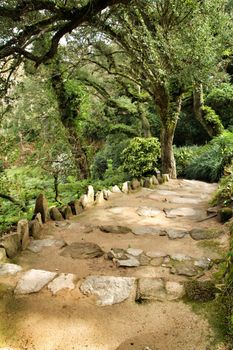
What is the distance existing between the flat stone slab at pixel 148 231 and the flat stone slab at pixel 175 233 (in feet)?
0.26

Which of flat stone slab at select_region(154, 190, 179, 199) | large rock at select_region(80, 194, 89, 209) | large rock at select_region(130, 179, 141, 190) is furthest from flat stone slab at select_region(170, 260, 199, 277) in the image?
large rock at select_region(130, 179, 141, 190)

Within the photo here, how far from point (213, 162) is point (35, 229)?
8.25m

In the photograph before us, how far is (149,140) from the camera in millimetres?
9859

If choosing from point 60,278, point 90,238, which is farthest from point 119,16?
point 60,278

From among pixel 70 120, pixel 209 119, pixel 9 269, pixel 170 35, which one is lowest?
pixel 9 269

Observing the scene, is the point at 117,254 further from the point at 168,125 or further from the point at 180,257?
the point at 168,125

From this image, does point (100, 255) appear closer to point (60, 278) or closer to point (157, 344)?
point (60, 278)

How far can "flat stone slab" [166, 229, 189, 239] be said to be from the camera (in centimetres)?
435

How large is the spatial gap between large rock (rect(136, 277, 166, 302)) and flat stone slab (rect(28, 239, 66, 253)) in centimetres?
146

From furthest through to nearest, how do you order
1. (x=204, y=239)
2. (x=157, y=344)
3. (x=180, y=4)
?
(x=180, y=4)
(x=204, y=239)
(x=157, y=344)

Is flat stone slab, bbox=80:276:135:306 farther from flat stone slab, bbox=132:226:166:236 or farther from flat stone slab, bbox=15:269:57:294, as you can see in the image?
flat stone slab, bbox=132:226:166:236

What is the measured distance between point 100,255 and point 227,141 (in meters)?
8.21

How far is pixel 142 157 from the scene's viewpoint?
31.5ft

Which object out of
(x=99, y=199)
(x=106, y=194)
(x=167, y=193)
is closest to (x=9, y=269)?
(x=99, y=199)
